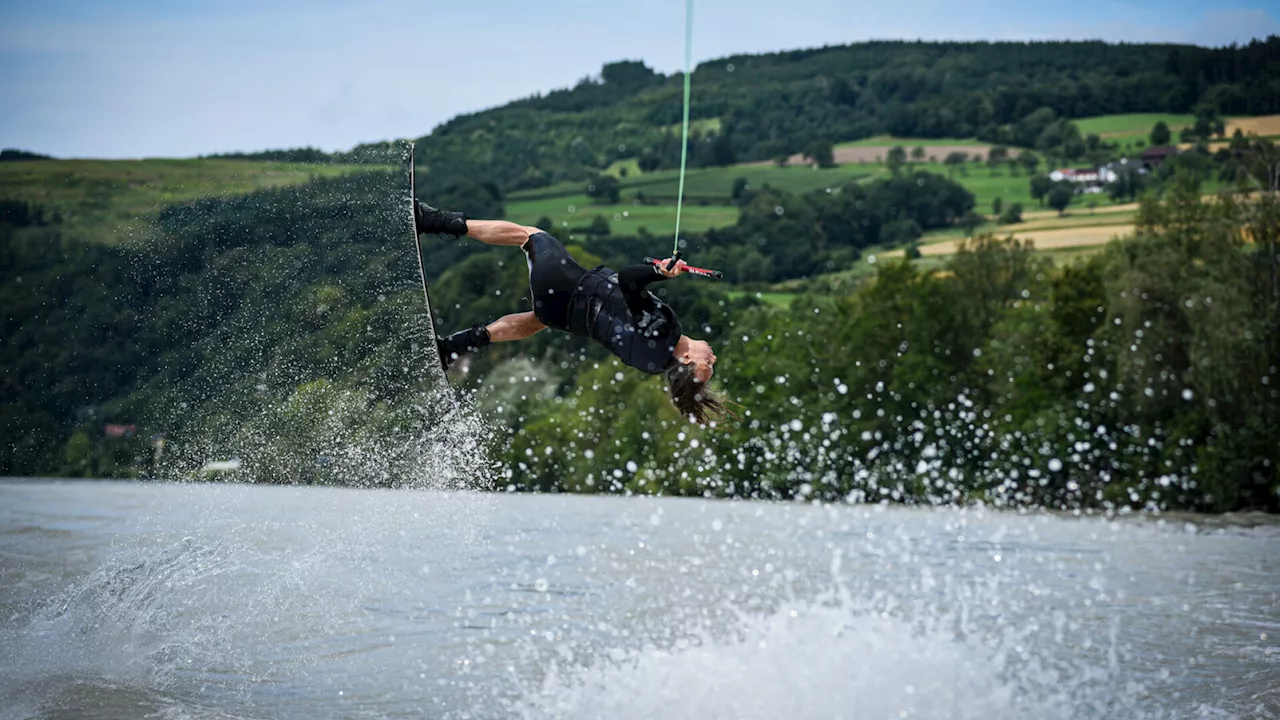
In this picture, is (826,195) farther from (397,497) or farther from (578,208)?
(397,497)

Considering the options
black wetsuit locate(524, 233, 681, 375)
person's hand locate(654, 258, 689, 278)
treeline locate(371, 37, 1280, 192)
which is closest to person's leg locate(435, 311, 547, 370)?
black wetsuit locate(524, 233, 681, 375)

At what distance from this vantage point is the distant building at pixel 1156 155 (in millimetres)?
81875

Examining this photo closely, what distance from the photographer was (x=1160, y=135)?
87.0 m

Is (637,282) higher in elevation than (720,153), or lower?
lower

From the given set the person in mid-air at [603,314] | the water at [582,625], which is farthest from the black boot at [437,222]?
the water at [582,625]

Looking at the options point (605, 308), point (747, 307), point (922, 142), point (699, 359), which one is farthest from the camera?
point (922, 142)

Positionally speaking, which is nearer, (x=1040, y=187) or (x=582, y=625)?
(x=582, y=625)

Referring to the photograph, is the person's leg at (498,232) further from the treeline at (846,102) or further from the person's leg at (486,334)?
the treeline at (846,102)

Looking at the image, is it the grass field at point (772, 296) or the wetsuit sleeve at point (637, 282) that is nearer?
the wetsuit sleeve at point (637, 282)

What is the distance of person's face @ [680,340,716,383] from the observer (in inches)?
369

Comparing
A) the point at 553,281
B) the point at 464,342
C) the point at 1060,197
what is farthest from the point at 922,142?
the point at 553,281

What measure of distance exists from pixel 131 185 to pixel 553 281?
17904 millimetres

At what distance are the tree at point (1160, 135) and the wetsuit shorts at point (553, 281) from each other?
280 ft

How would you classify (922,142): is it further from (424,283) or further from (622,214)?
(424,283)
